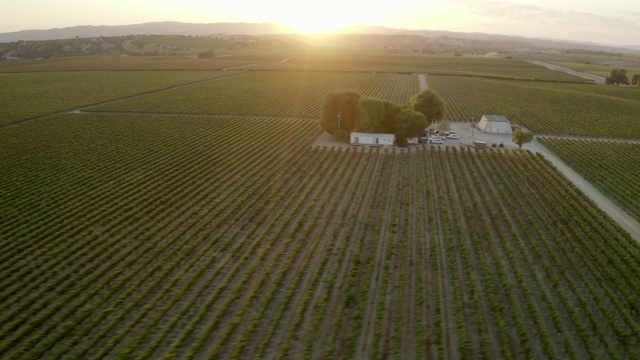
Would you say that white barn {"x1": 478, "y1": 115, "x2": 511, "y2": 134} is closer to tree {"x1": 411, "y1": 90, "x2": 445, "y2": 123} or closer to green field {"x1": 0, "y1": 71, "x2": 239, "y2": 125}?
A: tree {"x1": 411, "y1": 90, "x2": 445, "y2": 123}

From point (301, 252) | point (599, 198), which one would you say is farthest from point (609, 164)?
point (301, 252)

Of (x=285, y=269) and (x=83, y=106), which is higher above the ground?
(x=83, y=106)

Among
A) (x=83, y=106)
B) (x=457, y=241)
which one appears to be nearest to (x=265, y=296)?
(x=457, y=241)

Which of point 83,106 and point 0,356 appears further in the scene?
point 83,106

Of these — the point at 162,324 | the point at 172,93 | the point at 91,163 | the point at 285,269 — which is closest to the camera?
the point at 162,324

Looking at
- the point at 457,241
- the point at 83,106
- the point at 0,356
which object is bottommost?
the point at 0,356

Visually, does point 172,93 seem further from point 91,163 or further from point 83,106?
point 91,163
